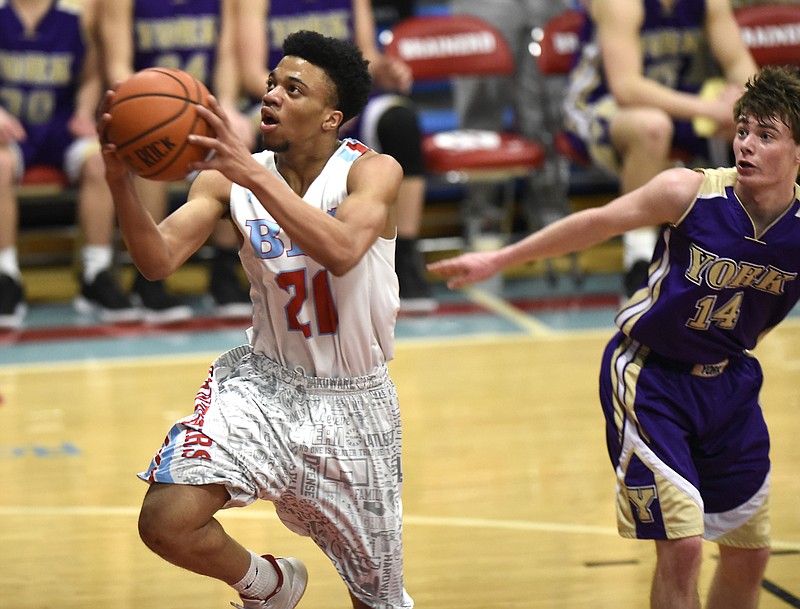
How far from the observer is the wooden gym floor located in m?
4.26

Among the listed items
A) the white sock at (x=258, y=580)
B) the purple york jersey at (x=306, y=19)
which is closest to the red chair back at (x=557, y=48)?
the purple york jersey at (x=306, y=19)

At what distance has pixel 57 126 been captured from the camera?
8.38 m

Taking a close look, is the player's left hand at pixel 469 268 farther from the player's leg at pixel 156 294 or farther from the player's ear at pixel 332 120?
the player's leg at pixel 156 294

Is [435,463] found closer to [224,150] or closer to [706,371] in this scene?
[706,371]

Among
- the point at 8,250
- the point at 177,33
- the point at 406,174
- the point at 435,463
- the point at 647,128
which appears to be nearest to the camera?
the point at 435,463

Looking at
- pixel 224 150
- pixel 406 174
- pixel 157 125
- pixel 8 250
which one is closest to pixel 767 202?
→ pixel 224 150

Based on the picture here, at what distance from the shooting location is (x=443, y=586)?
13.9 ft

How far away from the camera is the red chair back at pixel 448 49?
912cm

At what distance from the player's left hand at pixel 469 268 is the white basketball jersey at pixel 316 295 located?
0.25m

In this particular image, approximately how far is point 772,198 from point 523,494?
197cm

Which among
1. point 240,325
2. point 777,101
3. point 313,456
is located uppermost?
point 777,101

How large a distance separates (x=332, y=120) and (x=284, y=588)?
131cm

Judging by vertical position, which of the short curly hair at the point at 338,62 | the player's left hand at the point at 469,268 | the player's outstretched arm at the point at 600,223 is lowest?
the player's left hand at the point at 469,268

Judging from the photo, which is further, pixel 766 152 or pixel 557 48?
pixel 557 48
